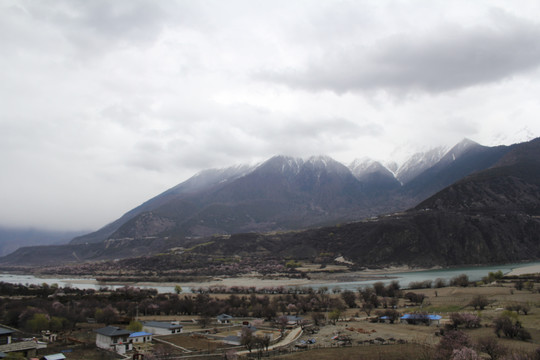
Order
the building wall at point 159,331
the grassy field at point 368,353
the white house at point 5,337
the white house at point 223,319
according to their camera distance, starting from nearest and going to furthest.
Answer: the grassy field at point 368,353, the white house at point 5,337, the building wall at point 159,331, the white house at point 223,319

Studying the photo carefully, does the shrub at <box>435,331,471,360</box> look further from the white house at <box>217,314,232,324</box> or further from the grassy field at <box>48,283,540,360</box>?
the white house at <box>217,314,232,324</box>

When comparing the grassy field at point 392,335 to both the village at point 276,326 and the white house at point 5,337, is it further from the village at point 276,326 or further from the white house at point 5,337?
the white house at point 5,337

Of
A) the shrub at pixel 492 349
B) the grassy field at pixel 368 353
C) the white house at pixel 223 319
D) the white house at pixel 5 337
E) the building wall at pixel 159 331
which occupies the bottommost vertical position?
the white house at pixel 223 319

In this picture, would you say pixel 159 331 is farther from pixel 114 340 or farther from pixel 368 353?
pixel 368 353

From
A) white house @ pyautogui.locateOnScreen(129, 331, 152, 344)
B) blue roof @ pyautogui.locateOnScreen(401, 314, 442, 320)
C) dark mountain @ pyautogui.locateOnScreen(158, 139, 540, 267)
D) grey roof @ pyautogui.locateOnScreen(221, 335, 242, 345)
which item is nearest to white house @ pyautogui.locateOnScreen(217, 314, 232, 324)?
grey roof @ pyautogui.locateOnScreen(221, 335, 242, 345)

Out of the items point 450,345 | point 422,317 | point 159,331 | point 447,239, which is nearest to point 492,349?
point 450,345

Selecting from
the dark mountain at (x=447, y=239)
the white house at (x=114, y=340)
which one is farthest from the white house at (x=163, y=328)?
the dark mountain at (x=447, y=239)

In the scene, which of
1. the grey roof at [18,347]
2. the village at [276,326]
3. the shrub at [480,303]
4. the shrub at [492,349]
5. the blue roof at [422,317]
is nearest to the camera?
the shrub at [492,349]
